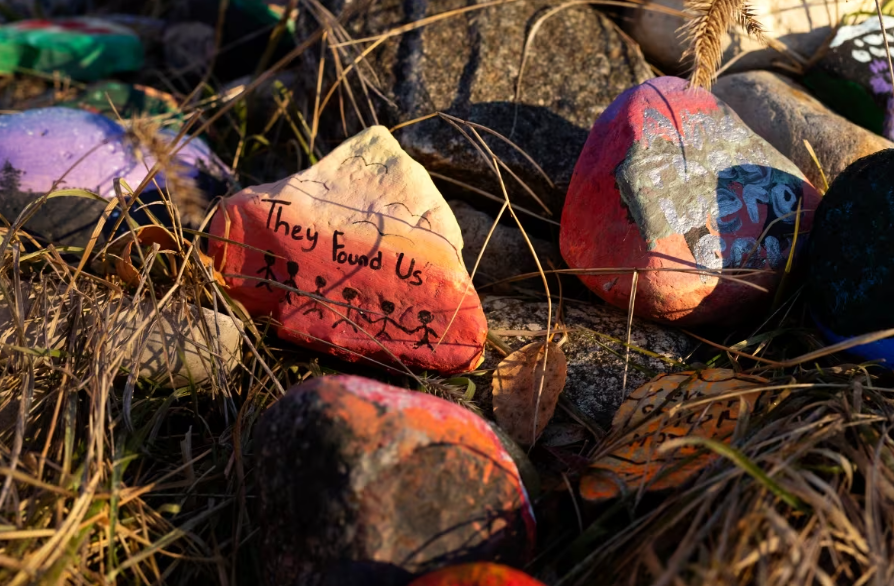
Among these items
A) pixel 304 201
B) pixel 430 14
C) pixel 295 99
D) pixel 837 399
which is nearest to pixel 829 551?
pixel 837 399

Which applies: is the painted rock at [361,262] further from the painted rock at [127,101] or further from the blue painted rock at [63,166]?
the painted rock at [127,101]

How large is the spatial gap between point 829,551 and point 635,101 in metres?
0.92

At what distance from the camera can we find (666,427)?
4.08 feet

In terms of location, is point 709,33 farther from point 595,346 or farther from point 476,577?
point 476,577

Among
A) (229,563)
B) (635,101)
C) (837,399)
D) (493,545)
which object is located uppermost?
(635,101)

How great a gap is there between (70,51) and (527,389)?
215 cm

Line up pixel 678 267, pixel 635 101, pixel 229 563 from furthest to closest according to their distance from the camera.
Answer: pixel 635 101, pixel 678 267, pixel 229 563

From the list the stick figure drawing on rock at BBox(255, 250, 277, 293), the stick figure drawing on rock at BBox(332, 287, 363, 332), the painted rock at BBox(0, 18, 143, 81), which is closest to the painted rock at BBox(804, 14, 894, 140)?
the stick figure drawing on rock at BBox(332, 287, 363, 332)

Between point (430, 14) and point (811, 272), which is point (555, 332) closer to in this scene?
point (811, 272)

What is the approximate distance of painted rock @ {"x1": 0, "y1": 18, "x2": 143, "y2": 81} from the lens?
2547mm

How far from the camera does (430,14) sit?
6.47ft

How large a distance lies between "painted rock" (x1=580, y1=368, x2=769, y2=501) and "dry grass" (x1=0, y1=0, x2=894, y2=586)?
0.02m

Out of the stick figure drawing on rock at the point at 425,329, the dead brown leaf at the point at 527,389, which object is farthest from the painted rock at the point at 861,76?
the stick figure drawing on rock at the point at 425,329

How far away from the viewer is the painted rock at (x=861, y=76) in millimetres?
1779
